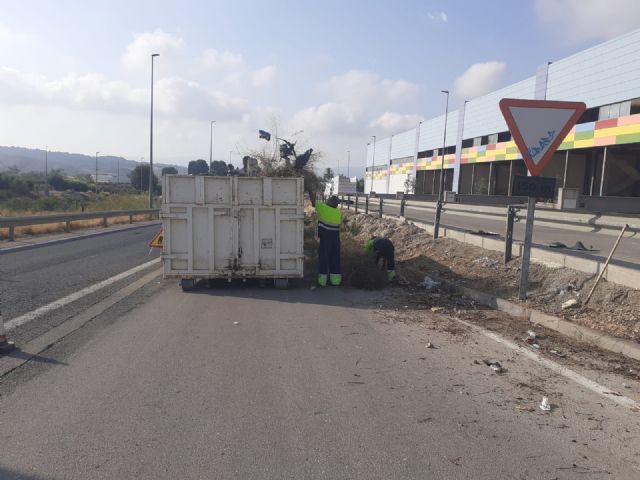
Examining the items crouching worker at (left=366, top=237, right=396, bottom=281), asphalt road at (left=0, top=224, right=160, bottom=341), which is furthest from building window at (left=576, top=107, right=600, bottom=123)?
crouching worker at (left=366, top=237, right=396, bottom=281)

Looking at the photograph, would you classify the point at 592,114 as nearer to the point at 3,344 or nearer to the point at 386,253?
the point at 386,253

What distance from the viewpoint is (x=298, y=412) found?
407cm

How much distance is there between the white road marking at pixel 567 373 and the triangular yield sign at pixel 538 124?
2.59 m

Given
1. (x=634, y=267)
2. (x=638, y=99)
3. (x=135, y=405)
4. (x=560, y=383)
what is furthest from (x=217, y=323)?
(x=638, y=99)

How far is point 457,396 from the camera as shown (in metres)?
4.48

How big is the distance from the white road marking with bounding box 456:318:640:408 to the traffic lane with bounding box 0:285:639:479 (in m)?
0.14

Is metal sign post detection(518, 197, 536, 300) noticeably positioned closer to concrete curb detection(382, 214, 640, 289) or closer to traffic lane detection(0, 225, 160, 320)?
concrete curb detection(382, 214, 640, 289)

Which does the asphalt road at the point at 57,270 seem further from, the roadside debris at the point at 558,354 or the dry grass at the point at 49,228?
the roadside debris at the point at 558,354

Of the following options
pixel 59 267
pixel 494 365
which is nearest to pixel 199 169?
pixel 59 267

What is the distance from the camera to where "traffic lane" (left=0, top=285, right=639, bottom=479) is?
130 inches

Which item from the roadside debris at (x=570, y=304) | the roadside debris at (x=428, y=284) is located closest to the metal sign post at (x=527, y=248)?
the roadside debris at (x=570, y=304)

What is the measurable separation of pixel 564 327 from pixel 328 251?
432 cm

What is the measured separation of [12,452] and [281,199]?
6.31m

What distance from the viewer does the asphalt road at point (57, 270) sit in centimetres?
750
